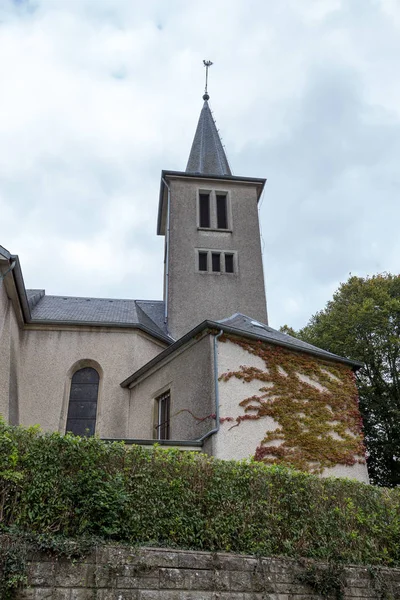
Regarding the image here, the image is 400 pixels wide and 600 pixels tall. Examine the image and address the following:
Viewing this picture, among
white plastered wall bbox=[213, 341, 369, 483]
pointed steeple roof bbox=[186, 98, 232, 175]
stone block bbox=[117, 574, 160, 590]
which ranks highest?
pointed steeple roof bbox=[186, 98, 232, 175]

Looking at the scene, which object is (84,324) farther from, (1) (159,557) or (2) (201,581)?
(2) (201,581)

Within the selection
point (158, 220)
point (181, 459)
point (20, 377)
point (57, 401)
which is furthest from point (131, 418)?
point (158, 220)

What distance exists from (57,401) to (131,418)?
2.25m

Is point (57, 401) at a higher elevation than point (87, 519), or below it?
higher

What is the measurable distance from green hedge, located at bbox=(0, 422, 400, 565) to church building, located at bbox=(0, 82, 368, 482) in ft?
7.68

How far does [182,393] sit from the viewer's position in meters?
14.2

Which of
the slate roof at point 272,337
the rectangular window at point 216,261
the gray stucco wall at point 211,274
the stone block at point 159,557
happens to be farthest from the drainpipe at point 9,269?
the rectangular window at point 216,261

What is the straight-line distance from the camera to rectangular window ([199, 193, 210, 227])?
74.6 ft

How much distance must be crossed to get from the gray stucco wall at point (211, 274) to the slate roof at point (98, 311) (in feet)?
3.38

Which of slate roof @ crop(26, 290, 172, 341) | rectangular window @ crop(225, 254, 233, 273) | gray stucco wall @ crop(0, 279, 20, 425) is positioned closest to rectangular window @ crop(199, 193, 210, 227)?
rectangular window @ crop(225, 254, 233, 273)

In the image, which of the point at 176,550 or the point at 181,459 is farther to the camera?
the point at 181,459

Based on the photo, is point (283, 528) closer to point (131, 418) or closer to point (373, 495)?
point (373, 495)

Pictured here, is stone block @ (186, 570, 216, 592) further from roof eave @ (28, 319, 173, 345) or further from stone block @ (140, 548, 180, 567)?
roof eave @ (28, 319, 173, 345)

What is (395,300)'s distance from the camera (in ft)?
75.6
